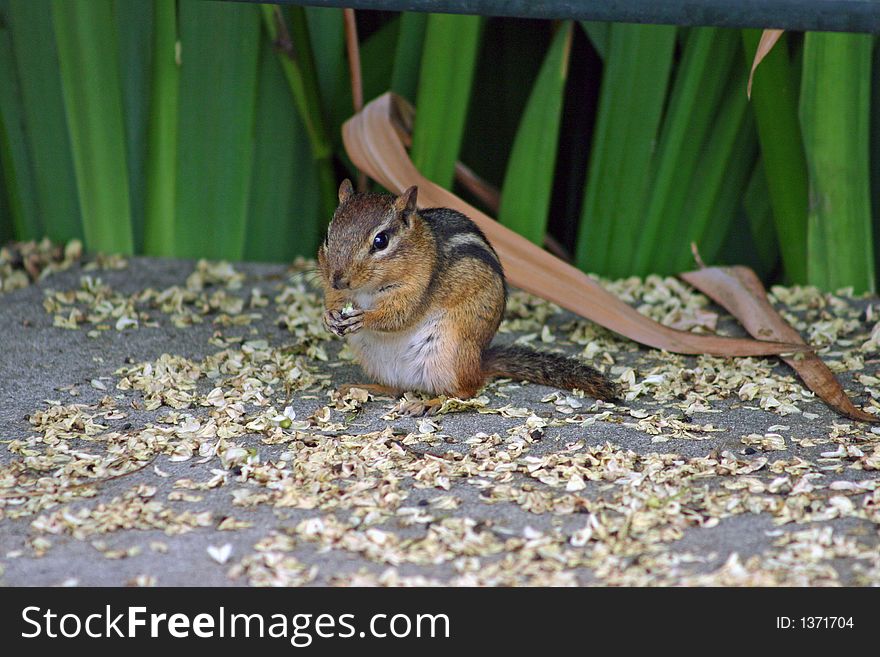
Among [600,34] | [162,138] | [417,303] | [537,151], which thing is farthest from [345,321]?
[600,34]

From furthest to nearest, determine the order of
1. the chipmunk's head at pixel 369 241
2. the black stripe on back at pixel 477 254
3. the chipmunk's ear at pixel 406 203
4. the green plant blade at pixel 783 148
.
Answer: the green plant blade at pixel 783 148
the black stripe on back at pixel 477 254
the chipmunk's ear at pixel 406 203
the chipmunk's head at pixel 369 241

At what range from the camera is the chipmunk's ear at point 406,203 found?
12.9ft

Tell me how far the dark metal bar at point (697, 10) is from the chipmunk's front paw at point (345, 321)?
1.23 metres

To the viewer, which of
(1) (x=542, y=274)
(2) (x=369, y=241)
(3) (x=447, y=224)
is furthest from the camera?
(1) (x=542, y=274)

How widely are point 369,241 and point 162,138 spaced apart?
1753 millimetres

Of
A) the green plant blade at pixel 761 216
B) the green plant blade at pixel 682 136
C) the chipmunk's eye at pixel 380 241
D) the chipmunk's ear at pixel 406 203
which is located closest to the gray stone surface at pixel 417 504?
the chipmunk's eye at pixel 380 241

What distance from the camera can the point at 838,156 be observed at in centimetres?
495

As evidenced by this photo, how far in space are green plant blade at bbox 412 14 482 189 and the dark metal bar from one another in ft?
6.39

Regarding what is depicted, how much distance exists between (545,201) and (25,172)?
2.38 meters

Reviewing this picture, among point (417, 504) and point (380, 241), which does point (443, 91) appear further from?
point (417, 504)

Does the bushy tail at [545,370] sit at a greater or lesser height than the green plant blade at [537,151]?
lesser

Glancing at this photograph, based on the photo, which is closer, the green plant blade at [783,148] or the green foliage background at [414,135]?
the green plant blade at [783,148]

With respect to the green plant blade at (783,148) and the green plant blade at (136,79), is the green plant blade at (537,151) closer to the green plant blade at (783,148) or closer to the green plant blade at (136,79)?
the green plant blade at (783,148)

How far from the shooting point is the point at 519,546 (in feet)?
9.56
